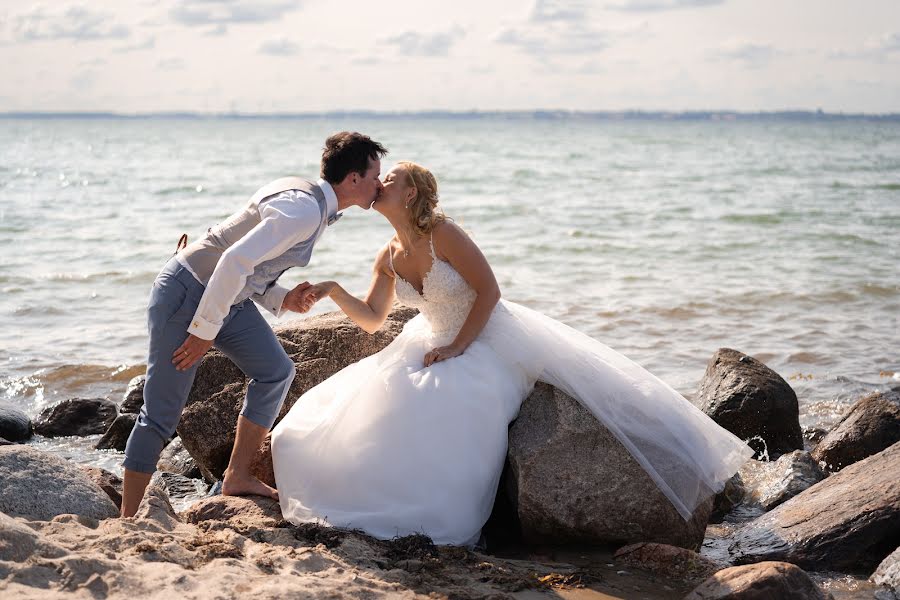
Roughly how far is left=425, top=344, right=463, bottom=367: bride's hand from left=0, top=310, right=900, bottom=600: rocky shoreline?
1.78 feet

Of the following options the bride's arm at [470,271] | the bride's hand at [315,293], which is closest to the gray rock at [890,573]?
the bride's arm at [470,271]

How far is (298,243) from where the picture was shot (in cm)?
518

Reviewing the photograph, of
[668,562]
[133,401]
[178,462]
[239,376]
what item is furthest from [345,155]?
[133,401]

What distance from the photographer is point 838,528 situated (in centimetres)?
535

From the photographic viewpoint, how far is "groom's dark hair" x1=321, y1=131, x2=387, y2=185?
5367 millimetres

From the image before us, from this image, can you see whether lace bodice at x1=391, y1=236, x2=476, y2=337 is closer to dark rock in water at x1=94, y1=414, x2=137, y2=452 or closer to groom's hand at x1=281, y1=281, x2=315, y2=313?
groom's hand at x1=281, y1=281, x2=315, y2=313

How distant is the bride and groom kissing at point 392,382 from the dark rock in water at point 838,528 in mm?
455

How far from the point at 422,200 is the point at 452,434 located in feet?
4.93

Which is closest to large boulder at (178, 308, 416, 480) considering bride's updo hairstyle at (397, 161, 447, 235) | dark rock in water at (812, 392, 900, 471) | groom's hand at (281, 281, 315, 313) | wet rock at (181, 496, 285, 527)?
wet rock at (181, 496, 285, 527)

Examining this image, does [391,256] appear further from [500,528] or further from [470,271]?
[500,528]

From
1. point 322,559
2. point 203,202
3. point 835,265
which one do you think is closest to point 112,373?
point 322,559

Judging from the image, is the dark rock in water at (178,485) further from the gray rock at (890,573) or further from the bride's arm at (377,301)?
the gray rock at (890,573)

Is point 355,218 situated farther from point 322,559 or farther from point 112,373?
point 322,559

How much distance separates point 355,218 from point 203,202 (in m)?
8.74
